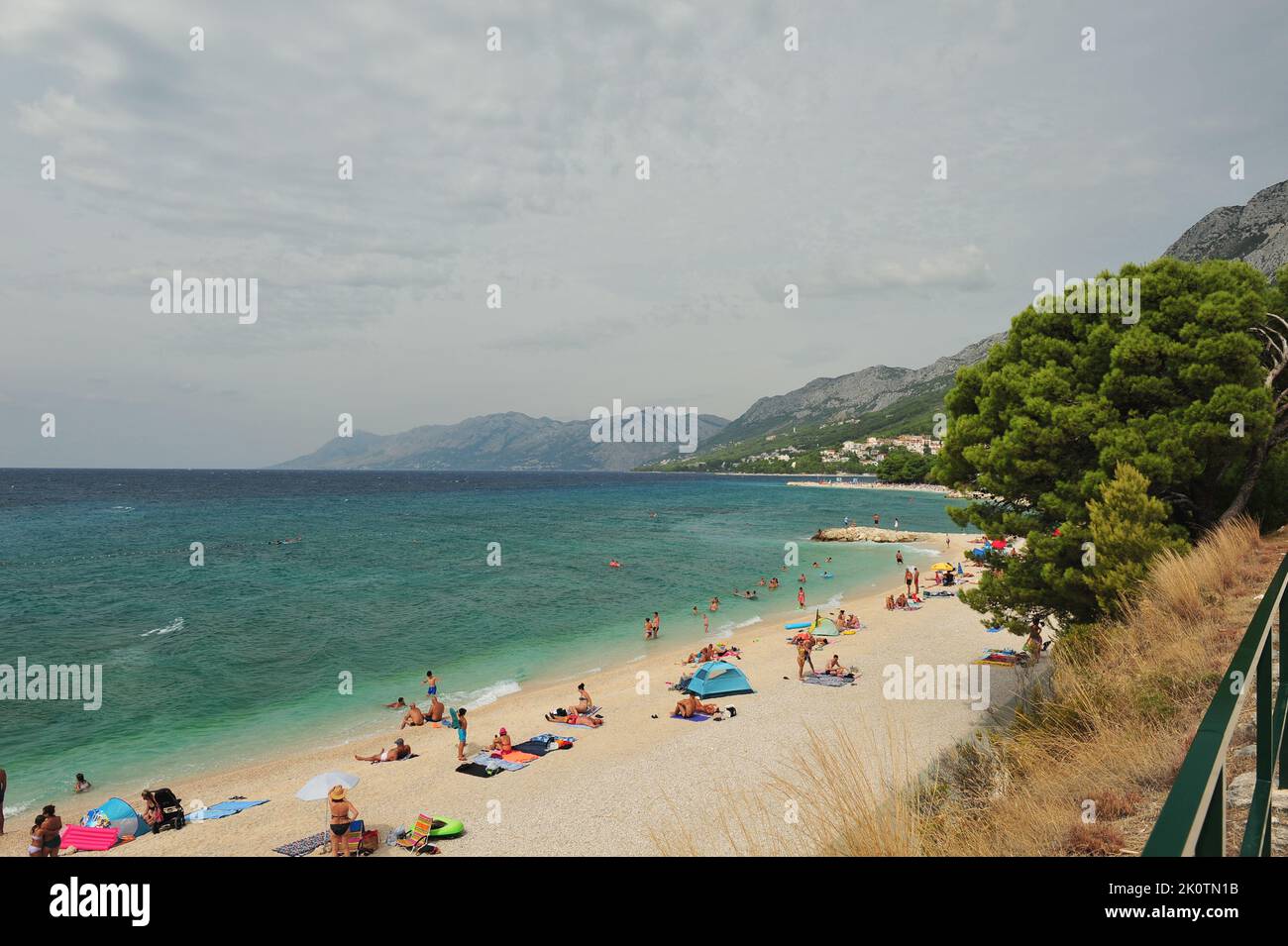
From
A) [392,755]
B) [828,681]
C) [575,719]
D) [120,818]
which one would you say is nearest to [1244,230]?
[828,681]

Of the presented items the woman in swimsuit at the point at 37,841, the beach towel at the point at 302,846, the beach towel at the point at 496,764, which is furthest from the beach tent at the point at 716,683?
the woman in swimsuit at the point at 37,841

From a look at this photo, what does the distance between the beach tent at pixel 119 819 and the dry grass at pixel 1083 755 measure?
1335cm

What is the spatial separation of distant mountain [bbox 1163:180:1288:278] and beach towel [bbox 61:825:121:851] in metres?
163

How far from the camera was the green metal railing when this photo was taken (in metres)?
1.65

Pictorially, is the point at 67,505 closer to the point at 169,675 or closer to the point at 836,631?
the point at 169,675

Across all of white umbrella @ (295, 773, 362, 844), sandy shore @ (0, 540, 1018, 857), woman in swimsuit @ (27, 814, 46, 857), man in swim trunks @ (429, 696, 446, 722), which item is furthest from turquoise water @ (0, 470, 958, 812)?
white umbrella @ (295, 773, 362, 844)

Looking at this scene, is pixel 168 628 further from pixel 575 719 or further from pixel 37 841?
pixel 575 719

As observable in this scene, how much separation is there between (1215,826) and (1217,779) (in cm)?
32

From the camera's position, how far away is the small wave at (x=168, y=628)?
3328cm

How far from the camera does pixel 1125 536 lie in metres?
12.2

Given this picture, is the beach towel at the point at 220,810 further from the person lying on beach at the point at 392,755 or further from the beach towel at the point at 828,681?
the beach towel at the point at 828,681
